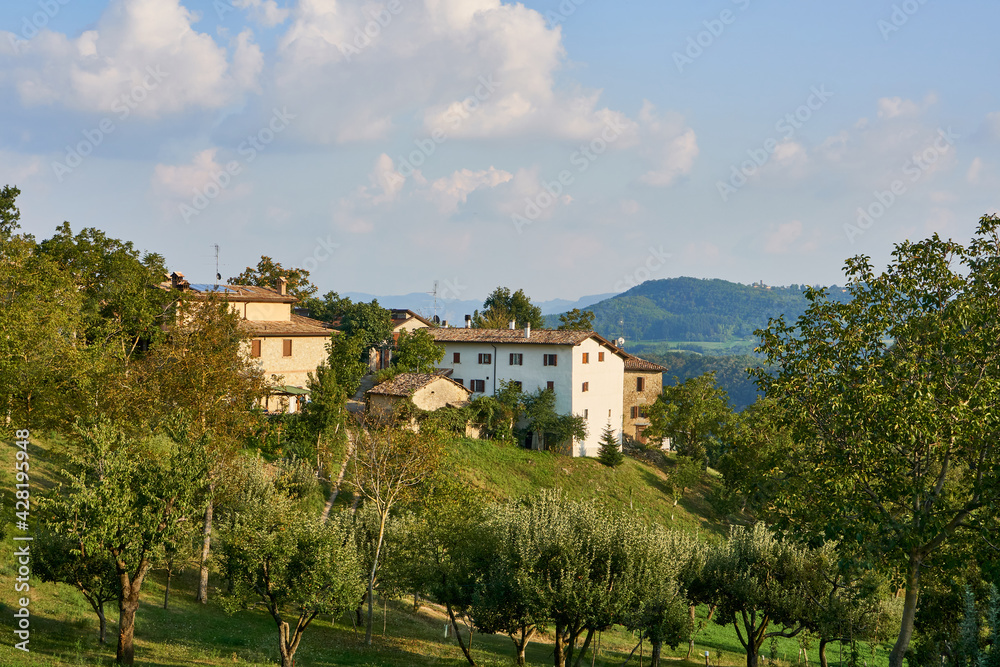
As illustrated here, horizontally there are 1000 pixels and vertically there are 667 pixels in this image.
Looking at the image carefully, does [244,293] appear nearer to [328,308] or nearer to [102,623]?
[328,308]

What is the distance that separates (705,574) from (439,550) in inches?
406

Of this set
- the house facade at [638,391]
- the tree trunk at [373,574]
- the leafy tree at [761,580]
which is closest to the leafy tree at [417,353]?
the house facade at [638,391]

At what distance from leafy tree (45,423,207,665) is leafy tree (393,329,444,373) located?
4288 cm

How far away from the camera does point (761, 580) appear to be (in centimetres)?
2725

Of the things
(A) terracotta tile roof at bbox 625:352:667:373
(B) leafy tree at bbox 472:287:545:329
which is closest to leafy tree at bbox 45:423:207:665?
(A) terracotta tile roof at bbox 625:352:667:373

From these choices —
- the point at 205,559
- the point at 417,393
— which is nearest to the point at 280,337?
the point at 417,393

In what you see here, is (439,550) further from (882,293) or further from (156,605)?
(882,293)

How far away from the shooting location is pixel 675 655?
33.4 m

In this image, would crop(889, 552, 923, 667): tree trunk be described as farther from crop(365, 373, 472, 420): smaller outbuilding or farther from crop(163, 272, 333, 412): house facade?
crop(163, 272, 333, 412): house facade

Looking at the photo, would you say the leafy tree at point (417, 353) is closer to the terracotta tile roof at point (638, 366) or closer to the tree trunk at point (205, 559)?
the terracotta tile roof at point (638, 366)

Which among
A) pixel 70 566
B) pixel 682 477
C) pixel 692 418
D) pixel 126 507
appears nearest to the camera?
pixel 126 507

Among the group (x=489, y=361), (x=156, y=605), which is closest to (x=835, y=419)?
(x=156, y=605)

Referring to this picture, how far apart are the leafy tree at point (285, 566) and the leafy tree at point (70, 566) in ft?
9.98

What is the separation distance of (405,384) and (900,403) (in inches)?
1737
